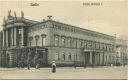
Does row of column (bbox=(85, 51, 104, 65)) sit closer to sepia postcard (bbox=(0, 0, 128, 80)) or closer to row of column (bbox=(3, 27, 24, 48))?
sepia postcard (bbox=(0, 0, 128, 80))

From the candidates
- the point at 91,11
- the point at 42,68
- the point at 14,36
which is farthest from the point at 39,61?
the point at 91,11

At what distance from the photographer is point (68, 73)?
350 cm

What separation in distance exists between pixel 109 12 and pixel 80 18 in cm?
24

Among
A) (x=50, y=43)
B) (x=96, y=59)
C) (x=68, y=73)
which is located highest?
(x=50, y=43)

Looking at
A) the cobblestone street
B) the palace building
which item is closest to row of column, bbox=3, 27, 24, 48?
the palace building

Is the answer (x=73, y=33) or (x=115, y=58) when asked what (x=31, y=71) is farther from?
(x=115, y=58)

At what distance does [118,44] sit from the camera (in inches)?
145

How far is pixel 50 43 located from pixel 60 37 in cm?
9

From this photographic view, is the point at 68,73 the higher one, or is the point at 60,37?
the point at 60,37

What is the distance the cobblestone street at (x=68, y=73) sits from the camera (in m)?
3.44

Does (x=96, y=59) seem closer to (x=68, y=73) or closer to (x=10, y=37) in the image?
(x=68, y=73)

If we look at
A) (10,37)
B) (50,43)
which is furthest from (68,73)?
(10,37)

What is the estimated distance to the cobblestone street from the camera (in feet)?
11.3

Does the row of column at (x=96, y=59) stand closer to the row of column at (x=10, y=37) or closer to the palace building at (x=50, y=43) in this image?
the palace building at (x=50, y=43)
